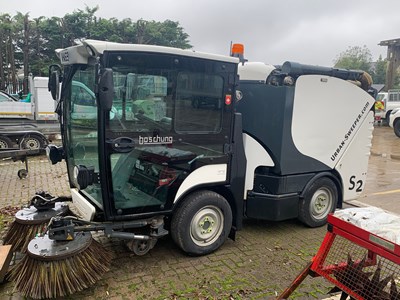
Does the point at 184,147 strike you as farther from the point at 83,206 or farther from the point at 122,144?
the point at 83,206

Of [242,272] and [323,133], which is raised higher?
[323,133]

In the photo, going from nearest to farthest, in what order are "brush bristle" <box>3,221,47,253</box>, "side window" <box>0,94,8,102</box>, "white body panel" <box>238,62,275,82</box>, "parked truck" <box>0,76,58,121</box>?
"brush bristle" <box>3,221,47,253</box>, "white body panel" <box>238,62,275,82</box>, "side window" <box>0,94,8,102</box>, "parked truck" <box>0,76,58,121</box>

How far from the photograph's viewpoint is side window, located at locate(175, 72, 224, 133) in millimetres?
3535

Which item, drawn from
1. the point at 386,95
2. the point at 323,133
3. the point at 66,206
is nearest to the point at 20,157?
the point at 66,206

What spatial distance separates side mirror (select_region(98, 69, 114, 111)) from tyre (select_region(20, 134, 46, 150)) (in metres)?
8.02

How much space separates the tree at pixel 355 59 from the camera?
42312mm

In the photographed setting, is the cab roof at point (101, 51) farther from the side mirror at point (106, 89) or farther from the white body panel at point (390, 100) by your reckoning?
the white body panel at point (390, 100)

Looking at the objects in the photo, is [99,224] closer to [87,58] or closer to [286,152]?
[87,58]

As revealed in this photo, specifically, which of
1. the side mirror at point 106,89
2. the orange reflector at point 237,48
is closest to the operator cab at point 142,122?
the side mirror at point 106,89

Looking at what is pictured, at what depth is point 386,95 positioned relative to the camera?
2089 centimetres

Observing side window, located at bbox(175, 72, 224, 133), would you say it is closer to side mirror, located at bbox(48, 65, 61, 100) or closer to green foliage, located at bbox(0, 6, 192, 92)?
side mirror, located at bbox(48, 65, 61, 100)

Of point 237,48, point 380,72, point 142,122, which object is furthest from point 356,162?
point 380,72

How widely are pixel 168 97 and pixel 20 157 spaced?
4812mm

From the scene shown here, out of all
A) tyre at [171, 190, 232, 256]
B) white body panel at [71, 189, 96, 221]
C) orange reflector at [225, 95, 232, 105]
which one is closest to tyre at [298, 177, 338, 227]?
tyre at [171, 190, 232, 256]
